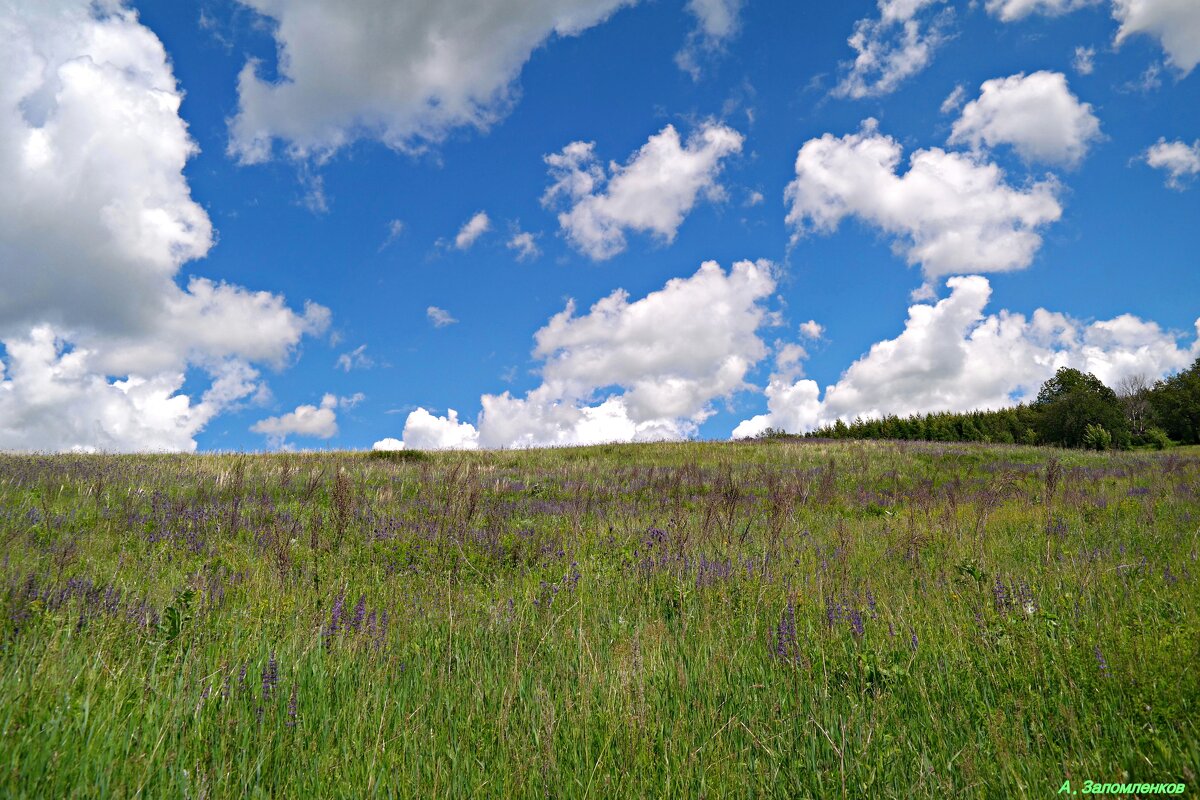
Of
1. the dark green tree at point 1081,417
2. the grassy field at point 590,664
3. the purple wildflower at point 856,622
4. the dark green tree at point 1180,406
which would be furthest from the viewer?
the dark green tree at point 1180,406

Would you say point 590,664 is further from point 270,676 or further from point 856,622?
point 856,622

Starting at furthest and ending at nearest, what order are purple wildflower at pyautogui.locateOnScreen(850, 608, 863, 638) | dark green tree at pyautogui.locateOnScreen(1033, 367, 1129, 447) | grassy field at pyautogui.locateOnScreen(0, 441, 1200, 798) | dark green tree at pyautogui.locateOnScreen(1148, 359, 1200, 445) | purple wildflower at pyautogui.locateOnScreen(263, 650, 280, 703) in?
dark green tree at pyautogui.locateOnScreen(1148, 359, 1200, 445), dark green tree at pyautogui.locateOnScreen(1033, 367, 1129, 447), purple wildflower at pyautogui.locateOnScreen(850, 608, 863, 638), purple wildflower at pyautogui.locateOnScreen(263, 650, 280, 703), grassy field at pyautogui.locateOnScreen(0, 441, 1200, 798)

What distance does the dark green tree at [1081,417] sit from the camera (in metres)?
48.0

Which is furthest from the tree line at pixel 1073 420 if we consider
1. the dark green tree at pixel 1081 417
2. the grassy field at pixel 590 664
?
the grassy field at pixel 590 664

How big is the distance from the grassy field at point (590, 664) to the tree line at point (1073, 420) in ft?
126

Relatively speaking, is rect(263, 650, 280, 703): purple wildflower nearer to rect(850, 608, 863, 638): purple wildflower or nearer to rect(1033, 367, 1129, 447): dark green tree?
rect(850, 608, 863, 638): purple wildflower

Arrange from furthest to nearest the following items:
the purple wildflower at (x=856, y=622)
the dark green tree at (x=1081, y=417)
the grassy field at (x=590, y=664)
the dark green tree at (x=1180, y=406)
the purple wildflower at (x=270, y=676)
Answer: the dark green tree at (x=1180, y=406), the dark green tree at (x=1081, y=417), the purple wildflower at (x=856, y=622), the purple wildflower at (x=270, y=676), the grassy field at (x=590, y=664)

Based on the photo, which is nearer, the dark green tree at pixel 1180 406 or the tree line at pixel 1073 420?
the tree line at pixel 1073 420

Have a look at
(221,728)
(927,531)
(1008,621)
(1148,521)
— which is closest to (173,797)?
(221,728)

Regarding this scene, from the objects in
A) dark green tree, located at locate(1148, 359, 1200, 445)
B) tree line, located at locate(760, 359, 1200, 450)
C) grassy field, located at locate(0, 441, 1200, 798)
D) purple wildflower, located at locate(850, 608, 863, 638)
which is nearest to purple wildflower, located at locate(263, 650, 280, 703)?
grassy field, located at locate(0, 441, 1200, 798)

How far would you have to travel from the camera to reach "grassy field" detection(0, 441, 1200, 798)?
7.79ft

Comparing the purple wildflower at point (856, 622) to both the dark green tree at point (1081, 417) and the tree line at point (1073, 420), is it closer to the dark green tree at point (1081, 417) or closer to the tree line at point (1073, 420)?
the tree line at point (1073, 420)

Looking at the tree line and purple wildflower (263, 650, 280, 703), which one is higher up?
the tree line

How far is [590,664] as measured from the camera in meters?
3.42
